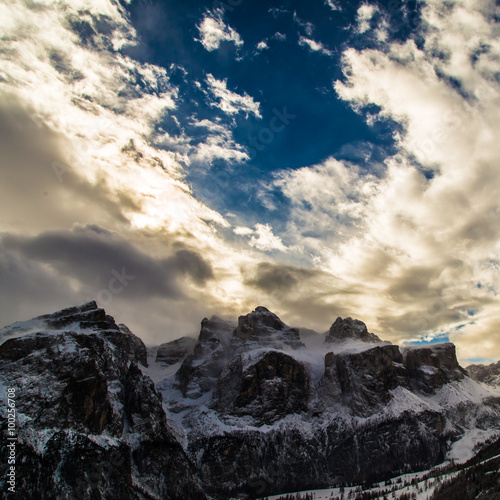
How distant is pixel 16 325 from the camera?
198250 mm

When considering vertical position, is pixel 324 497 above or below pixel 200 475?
below

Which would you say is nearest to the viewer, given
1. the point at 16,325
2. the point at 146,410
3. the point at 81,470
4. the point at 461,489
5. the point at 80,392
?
the point at 461,489

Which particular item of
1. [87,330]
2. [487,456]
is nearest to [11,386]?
[87,330]

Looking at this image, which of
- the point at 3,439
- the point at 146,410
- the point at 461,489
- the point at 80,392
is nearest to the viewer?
the point at 461,489

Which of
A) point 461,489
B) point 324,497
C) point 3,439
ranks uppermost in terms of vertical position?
point 3,439

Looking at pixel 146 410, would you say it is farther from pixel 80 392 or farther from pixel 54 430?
pixel 54 430

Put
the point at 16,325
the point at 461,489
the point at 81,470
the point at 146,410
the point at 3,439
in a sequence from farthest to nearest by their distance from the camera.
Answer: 1. the point at 16,325
2. the point at 146,410
3. the point at 81,470
4. the point at 3,439
5. the point at 461,489

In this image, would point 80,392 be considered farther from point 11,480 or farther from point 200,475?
point 200,475

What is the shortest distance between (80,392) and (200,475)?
8497cm

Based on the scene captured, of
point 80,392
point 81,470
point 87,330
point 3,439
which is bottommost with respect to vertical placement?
point 81,470

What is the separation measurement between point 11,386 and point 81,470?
4127 cm

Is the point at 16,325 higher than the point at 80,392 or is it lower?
higher

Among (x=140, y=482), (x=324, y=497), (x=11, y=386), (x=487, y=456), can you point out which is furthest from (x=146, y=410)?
(x=487, y=456)

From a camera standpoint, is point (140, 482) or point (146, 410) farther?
point (146, 410)
